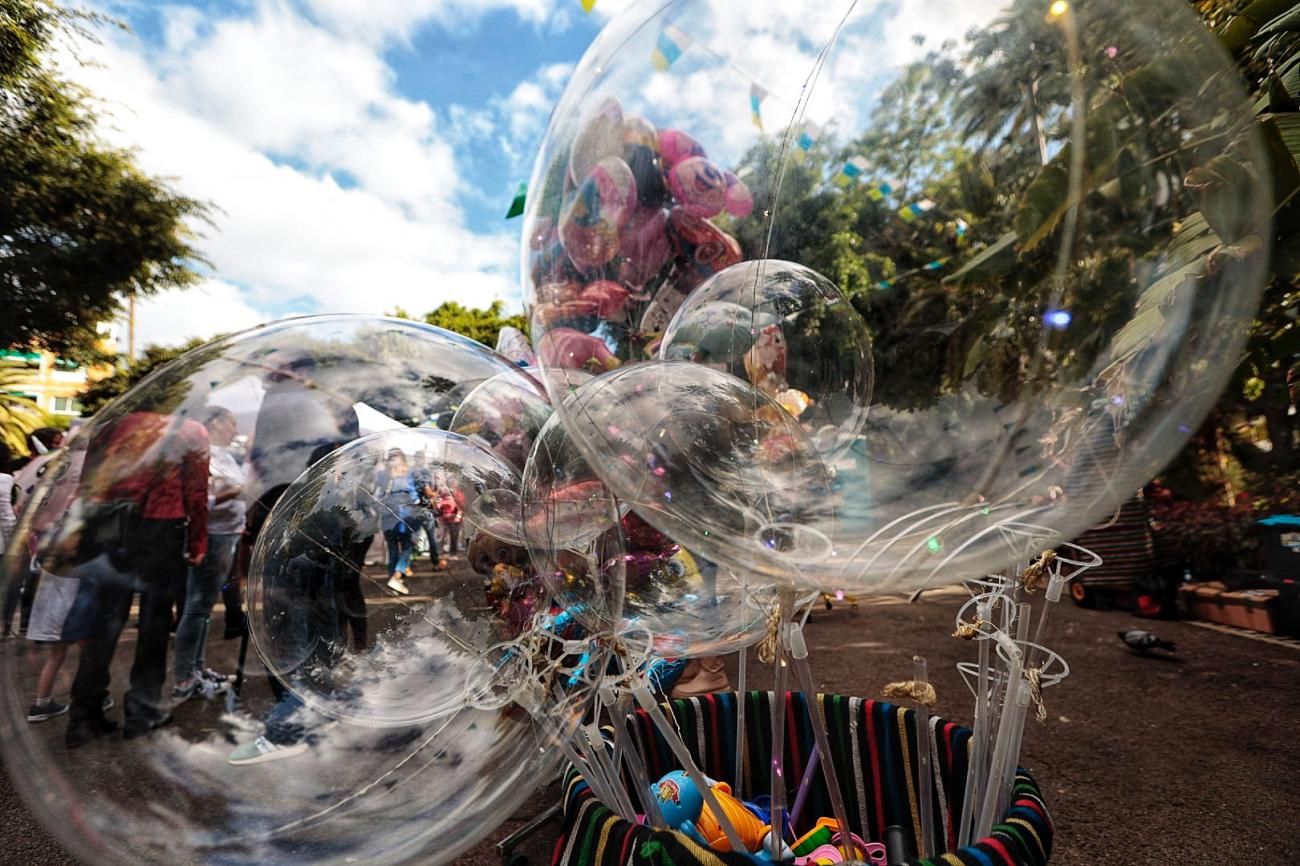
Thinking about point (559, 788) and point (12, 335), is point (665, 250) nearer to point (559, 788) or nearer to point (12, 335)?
point (559, 788)

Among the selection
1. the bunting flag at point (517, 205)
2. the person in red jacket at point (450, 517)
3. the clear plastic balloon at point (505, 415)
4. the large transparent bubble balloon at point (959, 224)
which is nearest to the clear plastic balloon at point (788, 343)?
the large transparent bubble balloon at point (959, 224)

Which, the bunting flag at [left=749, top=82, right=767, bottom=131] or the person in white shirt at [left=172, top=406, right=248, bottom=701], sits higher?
the bunting flag at [left=749, top=82, right=767, bottom=131]

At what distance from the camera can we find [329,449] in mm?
1368

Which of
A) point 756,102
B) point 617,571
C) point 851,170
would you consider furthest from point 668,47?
point 617,571

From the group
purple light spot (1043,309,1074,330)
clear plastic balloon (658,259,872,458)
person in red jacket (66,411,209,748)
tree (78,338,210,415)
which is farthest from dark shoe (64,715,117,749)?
tree (78,338,210,415)

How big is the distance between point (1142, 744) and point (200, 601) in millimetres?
4271

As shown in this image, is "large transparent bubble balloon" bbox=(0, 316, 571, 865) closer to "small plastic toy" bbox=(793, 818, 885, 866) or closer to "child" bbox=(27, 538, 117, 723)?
"child" bbox=(27, 538, 117, 723)

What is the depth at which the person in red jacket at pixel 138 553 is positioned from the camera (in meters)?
1.15

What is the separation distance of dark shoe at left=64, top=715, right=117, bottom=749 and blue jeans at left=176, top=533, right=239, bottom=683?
0.14m

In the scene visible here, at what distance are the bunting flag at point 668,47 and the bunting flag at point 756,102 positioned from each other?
128 millimetres

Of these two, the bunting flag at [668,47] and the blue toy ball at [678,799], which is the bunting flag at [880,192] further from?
the blue toy ball at [678,799]

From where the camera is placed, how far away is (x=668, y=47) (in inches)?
41.4

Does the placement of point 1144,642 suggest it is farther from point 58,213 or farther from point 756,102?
point 58,213

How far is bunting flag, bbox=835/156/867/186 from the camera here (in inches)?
36.8
